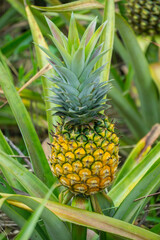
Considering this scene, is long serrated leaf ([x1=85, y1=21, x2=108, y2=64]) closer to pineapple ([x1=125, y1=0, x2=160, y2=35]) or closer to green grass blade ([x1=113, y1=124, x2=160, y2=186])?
green grass blade ([x1=113, y1=124, x2=160, y2=186])

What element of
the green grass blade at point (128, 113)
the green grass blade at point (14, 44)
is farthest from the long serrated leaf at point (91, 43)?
the green grass blade at point (14, 44)

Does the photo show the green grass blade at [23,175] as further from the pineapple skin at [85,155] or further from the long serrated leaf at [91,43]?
the long serrated leaf at [91,43]

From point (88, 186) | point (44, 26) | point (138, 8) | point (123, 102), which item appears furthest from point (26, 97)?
point (88, 186)

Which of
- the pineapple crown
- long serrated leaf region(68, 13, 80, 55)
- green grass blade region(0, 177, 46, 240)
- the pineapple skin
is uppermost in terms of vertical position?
long serrated leaf region(68, 13, 80, 55)

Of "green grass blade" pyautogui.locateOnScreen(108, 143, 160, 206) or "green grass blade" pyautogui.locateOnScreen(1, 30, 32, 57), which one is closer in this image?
"green grass blade" pyautogui.locateOnScreen(108, 143, 160, 206)

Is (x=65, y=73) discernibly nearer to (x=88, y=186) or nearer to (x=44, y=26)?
(x=88, y=186)

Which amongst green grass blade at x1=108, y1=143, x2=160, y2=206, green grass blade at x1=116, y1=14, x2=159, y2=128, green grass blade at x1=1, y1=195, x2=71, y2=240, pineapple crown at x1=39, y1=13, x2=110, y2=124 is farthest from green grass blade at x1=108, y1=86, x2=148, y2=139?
green grass blade at x1=1, y1=195, x2=71, y2=240

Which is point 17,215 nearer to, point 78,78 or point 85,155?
point 85,155

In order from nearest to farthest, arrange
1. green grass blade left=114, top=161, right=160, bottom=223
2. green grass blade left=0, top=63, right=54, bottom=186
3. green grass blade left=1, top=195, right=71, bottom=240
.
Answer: green grass blade left=1, top=195, right=71, bottom=240
green grass blade left=114, top=161, right=160, bottom=223
green grass blade left=0, top=63, right=54, bottom=186
